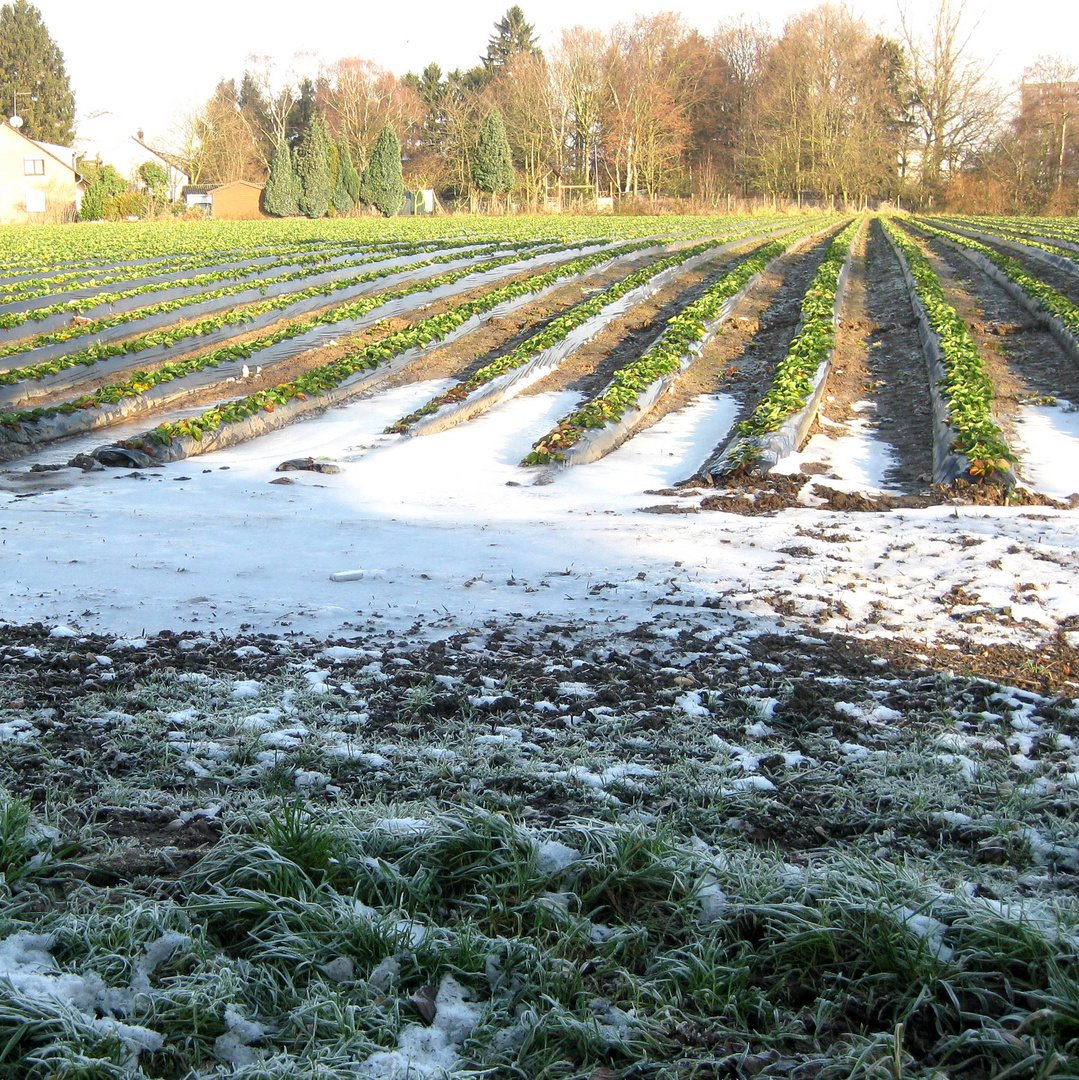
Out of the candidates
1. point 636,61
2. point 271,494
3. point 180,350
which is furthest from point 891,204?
point 271,494

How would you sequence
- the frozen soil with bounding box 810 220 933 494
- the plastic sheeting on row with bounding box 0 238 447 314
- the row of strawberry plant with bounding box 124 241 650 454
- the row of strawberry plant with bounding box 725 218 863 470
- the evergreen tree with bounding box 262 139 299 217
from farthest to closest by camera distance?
the evergreen tree with bounding box 262 139 299 217 → the plastic sheeting on row with bounding box 0 238 447 314 → the row of strawberry plant with bounding box 124 241 650 454 → the frozen soil with bounding box 810 220 933 494 → the row of strawberry plant with bounding box 725 218 863 470

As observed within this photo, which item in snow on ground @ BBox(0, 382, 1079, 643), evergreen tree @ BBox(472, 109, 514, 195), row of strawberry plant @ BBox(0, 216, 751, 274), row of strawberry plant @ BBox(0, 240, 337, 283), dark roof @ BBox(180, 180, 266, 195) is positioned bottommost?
snow on ground @ BBox(0, 382, 1079, 643)

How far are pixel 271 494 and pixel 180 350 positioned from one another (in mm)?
7608

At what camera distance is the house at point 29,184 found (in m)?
56.5

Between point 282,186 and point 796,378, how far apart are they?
54.5 m

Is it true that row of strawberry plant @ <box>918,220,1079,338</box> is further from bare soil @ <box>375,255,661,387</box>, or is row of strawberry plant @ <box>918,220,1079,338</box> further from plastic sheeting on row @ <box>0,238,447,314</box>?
plastic sheeting on row @ <box>0,238,447,314</box>

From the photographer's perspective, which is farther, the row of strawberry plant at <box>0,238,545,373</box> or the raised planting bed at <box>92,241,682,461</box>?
the row of strawberry plant at <box>0,238,545,373</box>

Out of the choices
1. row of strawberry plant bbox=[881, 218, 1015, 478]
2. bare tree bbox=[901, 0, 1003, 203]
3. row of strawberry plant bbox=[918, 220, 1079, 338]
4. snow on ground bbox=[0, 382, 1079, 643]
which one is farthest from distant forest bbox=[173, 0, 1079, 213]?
snow on ground bbox=[0, 382, 1079, 643]

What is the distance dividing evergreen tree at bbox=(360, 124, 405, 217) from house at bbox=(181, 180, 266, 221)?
828cm

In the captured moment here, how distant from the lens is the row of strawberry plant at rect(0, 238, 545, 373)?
12.3 m

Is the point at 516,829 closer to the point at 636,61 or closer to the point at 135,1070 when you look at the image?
the point at 135,1070

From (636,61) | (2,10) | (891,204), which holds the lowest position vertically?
(891,204)

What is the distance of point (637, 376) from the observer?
37.4 feet

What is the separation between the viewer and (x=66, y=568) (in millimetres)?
5621
